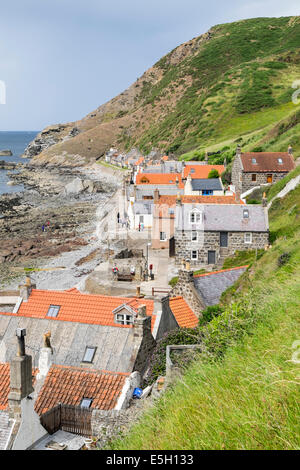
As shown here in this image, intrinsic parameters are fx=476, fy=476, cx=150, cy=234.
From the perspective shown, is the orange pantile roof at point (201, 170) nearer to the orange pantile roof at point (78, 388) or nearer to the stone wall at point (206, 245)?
the stone wall at point (206, 245)

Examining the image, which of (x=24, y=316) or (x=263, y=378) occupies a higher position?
(x=263, y=378)

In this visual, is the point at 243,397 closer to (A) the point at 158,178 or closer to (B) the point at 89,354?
(B) the point at 89,354

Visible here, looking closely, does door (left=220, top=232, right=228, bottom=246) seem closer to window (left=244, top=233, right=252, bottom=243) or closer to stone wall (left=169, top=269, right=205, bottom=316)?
window (left=244, top=233, right=252, bottom=243)

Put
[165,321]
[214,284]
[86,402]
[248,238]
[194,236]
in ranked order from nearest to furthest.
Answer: [86,402], [165,321], [214,284], [248,238], [194,236]

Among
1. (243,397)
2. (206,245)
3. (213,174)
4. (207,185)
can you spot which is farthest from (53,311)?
(213,174)

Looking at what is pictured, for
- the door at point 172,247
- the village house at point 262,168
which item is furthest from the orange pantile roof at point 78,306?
the village house at point 262,168

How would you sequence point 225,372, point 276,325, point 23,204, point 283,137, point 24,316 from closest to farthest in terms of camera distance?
point 225,372
point 276,325
point 24,316
point 283,137
point 23,204

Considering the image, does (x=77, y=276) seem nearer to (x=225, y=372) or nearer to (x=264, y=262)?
(x=264, y=262)

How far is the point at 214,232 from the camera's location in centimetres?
4278

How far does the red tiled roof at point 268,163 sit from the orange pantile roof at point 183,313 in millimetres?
38271

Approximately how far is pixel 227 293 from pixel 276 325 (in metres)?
18.3

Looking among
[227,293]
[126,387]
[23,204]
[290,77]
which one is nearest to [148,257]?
[227,293]

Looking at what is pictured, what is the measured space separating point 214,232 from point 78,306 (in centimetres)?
2273
